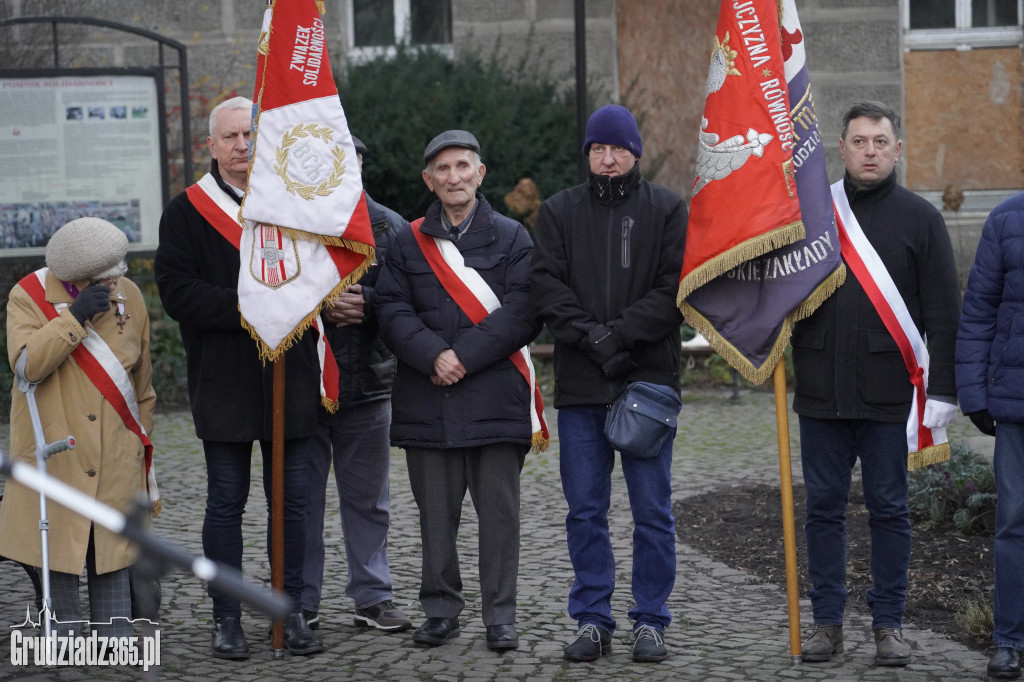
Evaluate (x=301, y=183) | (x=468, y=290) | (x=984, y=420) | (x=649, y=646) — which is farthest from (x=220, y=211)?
(x=984, y=420)

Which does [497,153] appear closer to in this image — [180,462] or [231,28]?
[231,28]

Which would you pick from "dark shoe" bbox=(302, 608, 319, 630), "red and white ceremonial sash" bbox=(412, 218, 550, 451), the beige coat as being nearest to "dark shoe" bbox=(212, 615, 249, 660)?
"dark shoe" bbox=(302, 608, 319, 630)

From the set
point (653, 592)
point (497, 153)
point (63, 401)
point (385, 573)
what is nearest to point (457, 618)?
point (385, 573)

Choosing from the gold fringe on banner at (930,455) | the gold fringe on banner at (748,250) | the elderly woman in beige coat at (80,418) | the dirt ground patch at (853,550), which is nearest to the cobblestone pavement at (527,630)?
the dirt ground patch at (853,550)

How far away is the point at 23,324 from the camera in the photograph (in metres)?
5.22

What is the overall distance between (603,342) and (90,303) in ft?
6.28

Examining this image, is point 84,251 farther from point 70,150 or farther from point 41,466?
point 70,150

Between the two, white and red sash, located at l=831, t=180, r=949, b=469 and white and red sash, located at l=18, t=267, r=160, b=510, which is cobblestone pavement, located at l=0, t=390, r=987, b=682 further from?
white and red sash, located at l=18, t=267, r=160, b=510

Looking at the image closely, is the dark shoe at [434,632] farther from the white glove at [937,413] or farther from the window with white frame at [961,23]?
the window with white frame at [961,23]

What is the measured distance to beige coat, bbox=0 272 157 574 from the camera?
514 centimetres

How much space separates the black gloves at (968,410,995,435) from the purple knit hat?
5.21 feet

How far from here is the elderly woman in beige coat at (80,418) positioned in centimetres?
518

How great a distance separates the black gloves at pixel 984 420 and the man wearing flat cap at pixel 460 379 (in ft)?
5.42

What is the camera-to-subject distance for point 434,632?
18.1 ft
